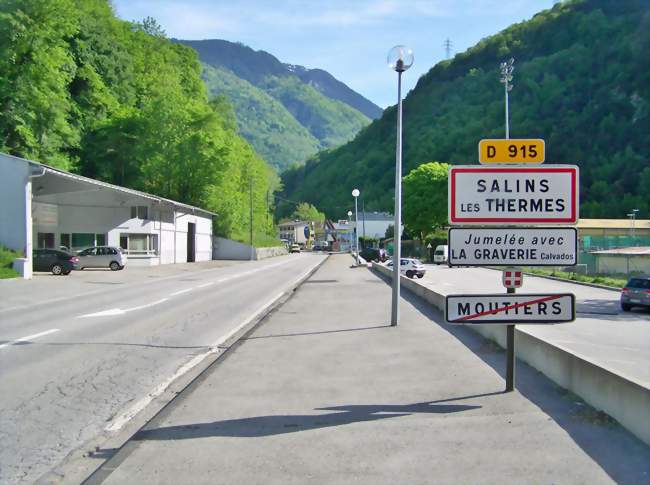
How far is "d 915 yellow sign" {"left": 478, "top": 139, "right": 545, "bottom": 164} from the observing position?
7445 millimetres

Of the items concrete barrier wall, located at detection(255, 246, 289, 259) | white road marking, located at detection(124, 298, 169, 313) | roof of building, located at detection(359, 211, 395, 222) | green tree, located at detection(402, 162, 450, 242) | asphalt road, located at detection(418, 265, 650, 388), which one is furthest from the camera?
roof of building, located at detection(359, 211, 395, 222)

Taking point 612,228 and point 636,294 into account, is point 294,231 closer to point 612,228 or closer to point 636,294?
point 612,228

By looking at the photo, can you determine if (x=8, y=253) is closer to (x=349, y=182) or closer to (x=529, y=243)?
(x=529, y=243)

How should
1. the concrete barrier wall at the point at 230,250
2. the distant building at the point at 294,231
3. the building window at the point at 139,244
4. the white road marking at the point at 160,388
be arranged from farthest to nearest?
the distant building at the point at 294,231, the concrete barrier wall at the point at 230,250, the building window at the point at 139,244, the white road marking at the point at 160,388

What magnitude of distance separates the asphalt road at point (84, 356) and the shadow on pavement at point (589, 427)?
4392 millimetres

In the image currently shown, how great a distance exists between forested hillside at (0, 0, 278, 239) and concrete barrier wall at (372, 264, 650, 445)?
48.3m

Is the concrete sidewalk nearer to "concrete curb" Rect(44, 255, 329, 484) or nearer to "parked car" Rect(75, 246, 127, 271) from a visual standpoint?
"concrete curb" Rect(44, 255, 329, 484)

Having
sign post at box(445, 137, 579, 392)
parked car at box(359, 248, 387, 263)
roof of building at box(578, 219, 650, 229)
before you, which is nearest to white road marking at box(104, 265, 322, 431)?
sign post at box(445, 137, 579, 392)

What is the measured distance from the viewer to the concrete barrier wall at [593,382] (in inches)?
218

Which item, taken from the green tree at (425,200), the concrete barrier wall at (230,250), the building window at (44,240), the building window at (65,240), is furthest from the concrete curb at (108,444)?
the green tree at (425,200)

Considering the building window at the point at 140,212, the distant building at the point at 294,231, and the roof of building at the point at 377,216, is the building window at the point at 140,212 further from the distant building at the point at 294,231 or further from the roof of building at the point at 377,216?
the distant building at the point at 294,231

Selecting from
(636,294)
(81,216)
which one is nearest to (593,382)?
(636,294)

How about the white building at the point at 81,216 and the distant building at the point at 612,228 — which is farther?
the distant building at the point at 612,228

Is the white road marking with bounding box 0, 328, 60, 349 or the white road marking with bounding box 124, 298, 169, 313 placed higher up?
the white road marking with bounding box 0, 328, 60, 349
